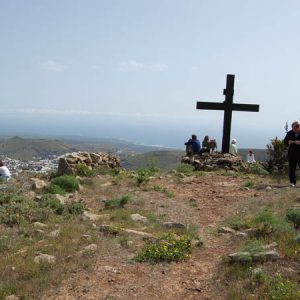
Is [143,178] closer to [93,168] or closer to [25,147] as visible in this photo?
[93,168]

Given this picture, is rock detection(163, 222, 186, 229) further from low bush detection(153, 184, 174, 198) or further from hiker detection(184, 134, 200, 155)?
hiker detection(184, 134, 200, 155)

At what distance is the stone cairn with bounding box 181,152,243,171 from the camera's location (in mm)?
17500

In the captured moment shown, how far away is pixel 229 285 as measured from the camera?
605 cm

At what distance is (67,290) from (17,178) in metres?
9.00

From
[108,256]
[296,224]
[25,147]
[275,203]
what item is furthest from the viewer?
[25,147]

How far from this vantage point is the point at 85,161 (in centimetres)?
1589

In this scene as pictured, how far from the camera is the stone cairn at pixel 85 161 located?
14.5 meters

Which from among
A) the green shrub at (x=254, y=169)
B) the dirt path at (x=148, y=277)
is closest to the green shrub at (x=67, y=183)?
the dirt path at (x=148, y=277)

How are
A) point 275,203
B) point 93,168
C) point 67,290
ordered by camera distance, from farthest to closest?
point 93,168, point 275,203, point 67,290

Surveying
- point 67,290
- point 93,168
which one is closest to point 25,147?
point 93,168

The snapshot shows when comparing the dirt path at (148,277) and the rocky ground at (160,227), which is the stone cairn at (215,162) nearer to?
the rocky ground at (160,227)

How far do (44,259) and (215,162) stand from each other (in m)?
11.8

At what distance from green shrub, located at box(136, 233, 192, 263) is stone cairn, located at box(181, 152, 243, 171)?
9793 mm

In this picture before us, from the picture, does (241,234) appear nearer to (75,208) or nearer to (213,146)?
(75,208)
